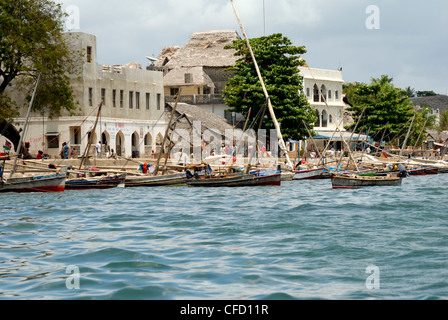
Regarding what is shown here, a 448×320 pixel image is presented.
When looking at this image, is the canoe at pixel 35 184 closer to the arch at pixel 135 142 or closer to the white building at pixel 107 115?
the white building at pixel 107 115

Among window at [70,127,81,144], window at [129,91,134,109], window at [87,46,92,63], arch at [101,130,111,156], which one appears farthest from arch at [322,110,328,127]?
window at [70,127,81,144]

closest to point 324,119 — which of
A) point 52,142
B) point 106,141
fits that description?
point 106,141

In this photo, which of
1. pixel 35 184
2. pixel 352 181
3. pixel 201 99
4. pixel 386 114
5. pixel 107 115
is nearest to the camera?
pixel 35 184

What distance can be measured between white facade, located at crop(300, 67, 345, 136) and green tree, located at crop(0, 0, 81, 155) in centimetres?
4297

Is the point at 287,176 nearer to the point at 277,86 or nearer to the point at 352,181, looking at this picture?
the point at 352,181

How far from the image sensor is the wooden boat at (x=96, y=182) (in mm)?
38844

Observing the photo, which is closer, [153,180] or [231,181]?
[231,181]

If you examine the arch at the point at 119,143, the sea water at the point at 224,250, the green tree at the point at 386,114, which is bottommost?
the sea water at the point at 224,250

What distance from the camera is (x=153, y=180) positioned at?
4141 cm

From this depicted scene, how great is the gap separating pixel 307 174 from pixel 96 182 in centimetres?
1520

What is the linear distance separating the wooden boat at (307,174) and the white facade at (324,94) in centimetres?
3794

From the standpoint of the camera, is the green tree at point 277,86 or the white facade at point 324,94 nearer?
the green tree at point 277,86

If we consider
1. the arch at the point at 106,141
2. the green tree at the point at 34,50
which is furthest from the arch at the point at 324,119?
the green tree at the point at 34,50

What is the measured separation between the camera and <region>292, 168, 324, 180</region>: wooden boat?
48.1 meters
